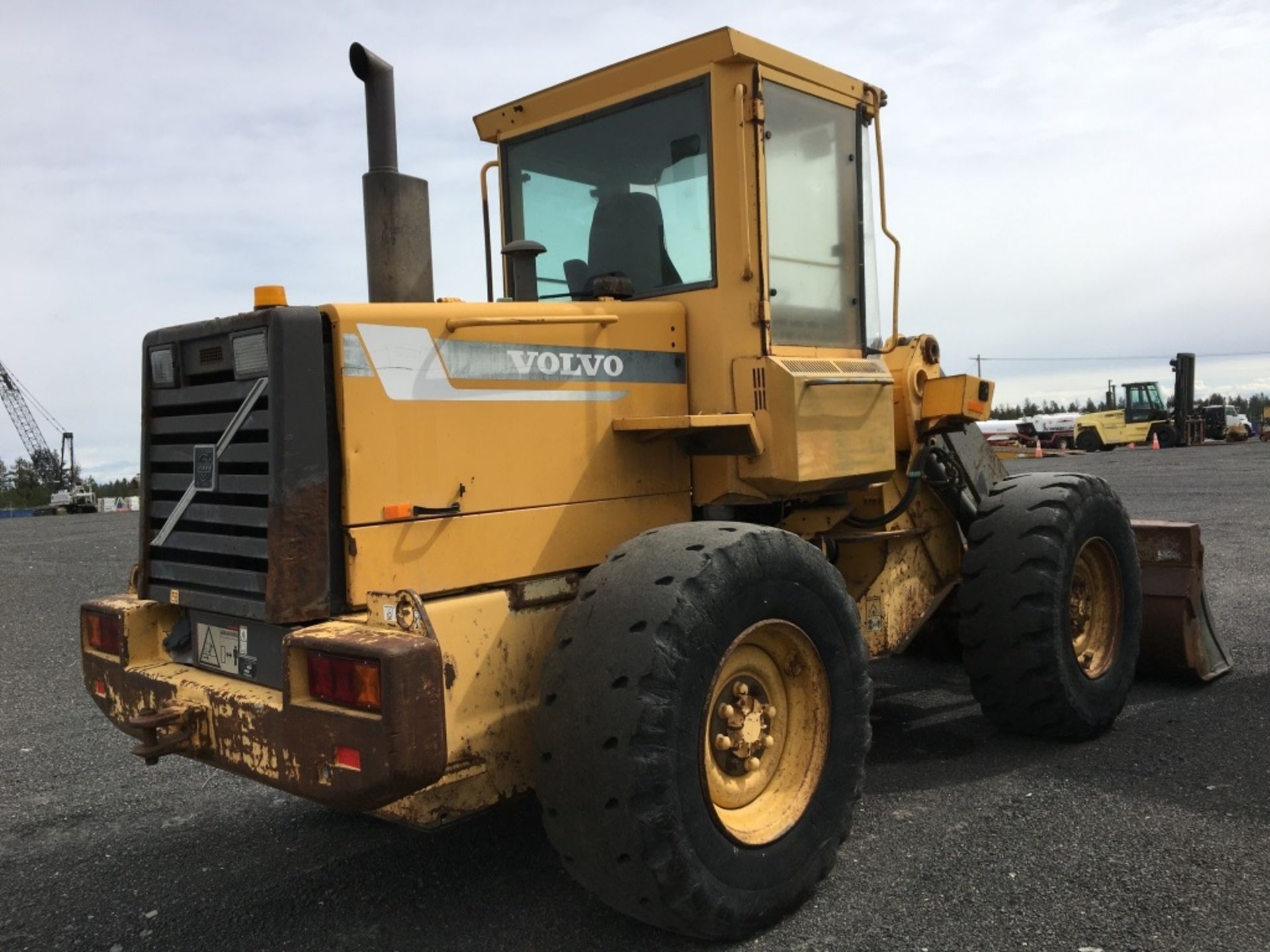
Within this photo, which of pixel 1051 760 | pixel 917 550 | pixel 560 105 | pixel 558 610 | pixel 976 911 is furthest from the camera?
pixel 917 550

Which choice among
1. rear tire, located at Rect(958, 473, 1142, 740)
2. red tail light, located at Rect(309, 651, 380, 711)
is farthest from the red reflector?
rear tire, located at Rect(958, 473, 1142, 740)

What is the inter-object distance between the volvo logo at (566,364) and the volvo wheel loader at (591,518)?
1cm

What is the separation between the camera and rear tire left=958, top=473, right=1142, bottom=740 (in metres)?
5.02

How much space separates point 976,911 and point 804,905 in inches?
21.9

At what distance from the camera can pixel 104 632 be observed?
4016 millimetres

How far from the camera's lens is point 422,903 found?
3766mm

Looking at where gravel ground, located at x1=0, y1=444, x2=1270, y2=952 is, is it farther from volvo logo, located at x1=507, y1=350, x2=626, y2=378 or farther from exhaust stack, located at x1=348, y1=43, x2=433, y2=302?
Answer: exhaust stack, located at x1=348, y1=43, x2=433, y2=302

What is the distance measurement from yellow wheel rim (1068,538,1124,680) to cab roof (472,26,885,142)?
8.82ft

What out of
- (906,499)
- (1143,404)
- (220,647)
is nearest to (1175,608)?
(906,499)

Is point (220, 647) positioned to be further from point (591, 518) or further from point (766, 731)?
point (766, 731)

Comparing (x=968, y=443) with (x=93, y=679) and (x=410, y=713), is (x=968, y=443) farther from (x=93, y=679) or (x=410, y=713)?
(x=93, y=679)

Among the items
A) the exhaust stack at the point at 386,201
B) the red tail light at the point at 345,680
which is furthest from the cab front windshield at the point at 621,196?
the red tail light at the point at 345,680

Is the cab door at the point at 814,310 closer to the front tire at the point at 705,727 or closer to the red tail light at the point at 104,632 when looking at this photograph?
the front tire at the point at 705,727

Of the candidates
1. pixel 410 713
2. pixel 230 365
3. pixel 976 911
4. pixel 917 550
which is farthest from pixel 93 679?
pixel 917 550
